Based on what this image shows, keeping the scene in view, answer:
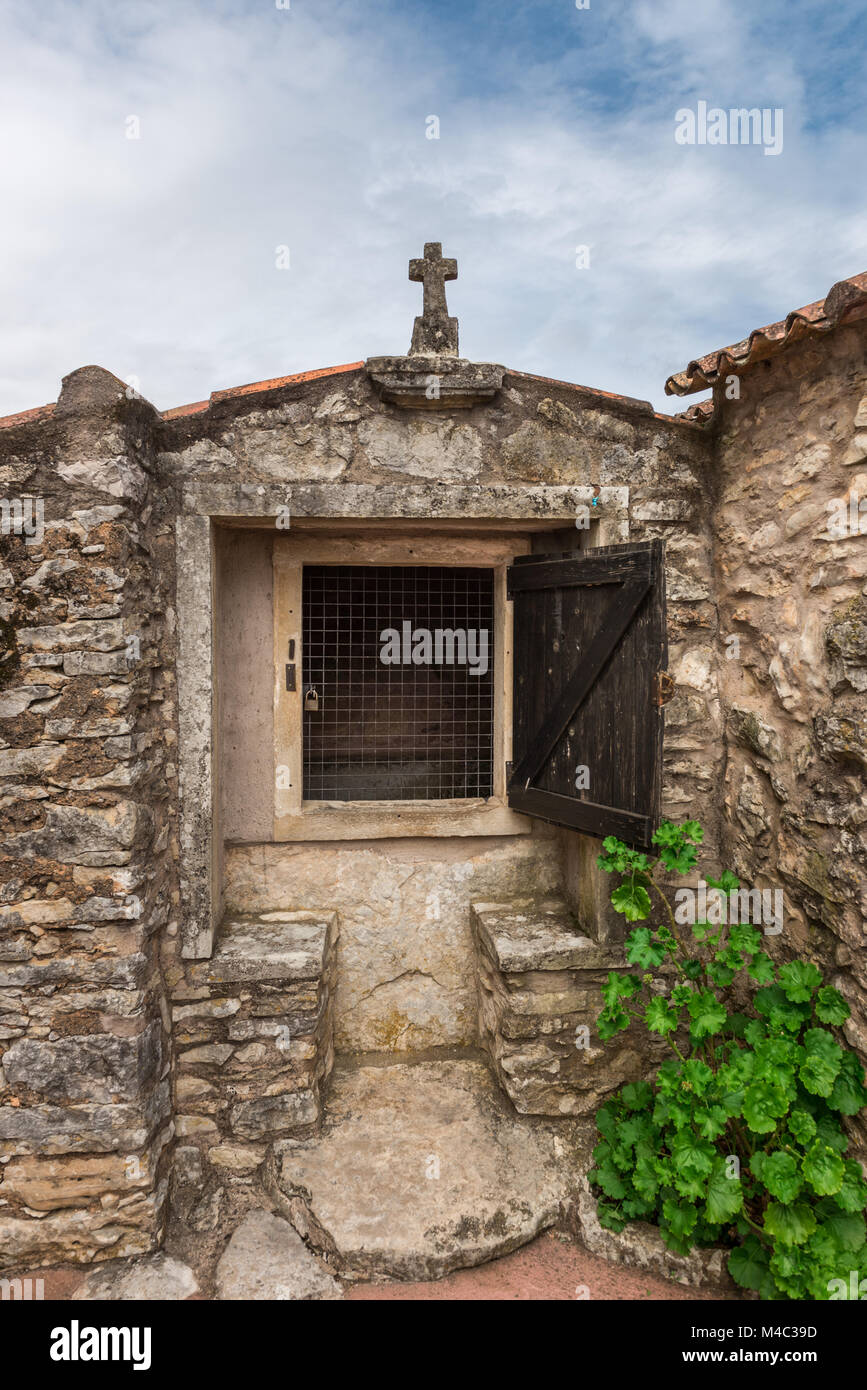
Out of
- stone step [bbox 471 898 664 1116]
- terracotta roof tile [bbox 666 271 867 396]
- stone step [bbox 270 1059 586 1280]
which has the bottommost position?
stone step [bbox 270 1059 586 1280]

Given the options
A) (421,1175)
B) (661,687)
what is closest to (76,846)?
(421,1175)

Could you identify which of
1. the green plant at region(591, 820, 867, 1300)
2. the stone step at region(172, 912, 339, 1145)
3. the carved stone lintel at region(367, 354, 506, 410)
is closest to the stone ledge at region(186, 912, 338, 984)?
the stone step at region(172, 912, 339, 1145)

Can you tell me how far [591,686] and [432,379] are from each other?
4.88 ft

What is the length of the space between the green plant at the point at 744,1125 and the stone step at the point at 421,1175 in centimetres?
31

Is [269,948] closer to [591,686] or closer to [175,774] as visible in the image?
[175,774]

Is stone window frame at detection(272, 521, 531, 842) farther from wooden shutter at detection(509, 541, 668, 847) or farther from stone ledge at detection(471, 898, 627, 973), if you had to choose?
stone ledge at detection(471, 898, 627, 973)

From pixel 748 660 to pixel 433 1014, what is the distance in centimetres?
235

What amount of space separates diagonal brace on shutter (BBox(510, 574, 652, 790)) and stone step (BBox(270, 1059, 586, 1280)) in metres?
1.54

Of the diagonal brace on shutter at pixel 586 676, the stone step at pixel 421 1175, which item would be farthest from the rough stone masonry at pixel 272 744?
the diagonal brace on shutter at pixel 586 676

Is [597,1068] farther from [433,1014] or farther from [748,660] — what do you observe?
[748,660]

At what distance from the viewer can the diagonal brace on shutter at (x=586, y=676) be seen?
10.1 ft

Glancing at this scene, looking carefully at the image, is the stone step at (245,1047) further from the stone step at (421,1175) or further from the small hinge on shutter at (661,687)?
the small hinge on shutter at (661,687)

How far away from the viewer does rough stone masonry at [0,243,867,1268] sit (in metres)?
2.75

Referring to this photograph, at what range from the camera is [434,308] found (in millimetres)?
3428
